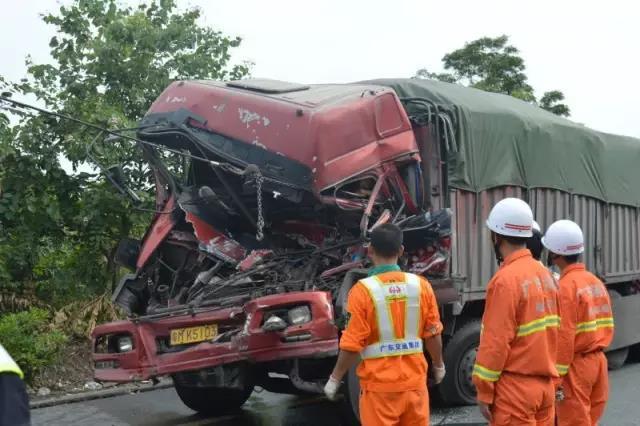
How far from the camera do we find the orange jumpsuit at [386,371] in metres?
3.63

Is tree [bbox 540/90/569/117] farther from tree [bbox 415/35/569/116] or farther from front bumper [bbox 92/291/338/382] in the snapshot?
front bumper [bbox 92/291/338/382]

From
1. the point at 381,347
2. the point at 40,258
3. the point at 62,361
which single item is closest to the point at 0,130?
the point at 40,258

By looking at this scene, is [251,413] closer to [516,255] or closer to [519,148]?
[519,148]

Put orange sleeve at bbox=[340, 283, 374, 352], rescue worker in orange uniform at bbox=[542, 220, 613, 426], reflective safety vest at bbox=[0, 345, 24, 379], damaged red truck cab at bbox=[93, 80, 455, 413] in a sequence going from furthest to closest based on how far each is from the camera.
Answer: damaged red truck cab at bbox=[93, 80, 455, 413] → rescue worker in orange uniform at bbox=[542, 220, 613, 426] → orange sleeve at bbox=[340, 283, 374, 352] → reflective safety vest at bbox=[0, 345, 24, 379]

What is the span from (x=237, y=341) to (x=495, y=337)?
2136 millimetres

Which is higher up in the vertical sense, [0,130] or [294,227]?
[0,130]

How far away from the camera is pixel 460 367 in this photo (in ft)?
20.7

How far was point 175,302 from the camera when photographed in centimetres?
594

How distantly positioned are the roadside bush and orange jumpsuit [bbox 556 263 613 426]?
5.06 meters

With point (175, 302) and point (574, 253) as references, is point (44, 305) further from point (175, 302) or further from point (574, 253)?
point (574, 253)

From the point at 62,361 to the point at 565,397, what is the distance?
5.77 m

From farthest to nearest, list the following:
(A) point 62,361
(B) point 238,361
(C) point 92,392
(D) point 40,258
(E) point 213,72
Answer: (E) point 213,72 → (D) point 40,258 → (A) point 62,361 → (C) point 92,392 → (B) point 238,361

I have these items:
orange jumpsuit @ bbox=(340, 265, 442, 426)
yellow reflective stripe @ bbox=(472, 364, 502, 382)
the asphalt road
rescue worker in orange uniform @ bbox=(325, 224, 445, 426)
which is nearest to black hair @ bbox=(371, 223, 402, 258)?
rescue worker in orange uniform @ bbox=(325, 224, 445, 426)

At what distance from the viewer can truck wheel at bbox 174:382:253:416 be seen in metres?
6.63
